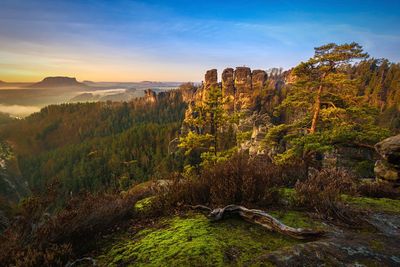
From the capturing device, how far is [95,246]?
3443mm

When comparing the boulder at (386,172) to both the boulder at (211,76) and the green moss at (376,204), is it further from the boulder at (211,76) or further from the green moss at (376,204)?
the boulder at (211,76)

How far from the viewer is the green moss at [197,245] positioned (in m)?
2.65

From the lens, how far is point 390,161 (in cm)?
758

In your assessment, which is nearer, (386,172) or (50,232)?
(50,232)

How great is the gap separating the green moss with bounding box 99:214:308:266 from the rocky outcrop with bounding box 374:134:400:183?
18.5ft

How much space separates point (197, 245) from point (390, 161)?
24.3ft

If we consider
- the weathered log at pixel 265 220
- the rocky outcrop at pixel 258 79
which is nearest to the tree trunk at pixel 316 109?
the weathered log at pixel 265 220

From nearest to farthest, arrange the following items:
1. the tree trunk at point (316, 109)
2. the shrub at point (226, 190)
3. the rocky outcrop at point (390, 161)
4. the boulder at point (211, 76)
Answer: the shrub at point (226, 190)
the rocky outcrop at point (390, 161)
the tree trunk at point (316, 109)
the boulder at point (211, 76)

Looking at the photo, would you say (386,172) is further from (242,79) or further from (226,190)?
(242,79)

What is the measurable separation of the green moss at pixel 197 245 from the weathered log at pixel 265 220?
0.24 ft

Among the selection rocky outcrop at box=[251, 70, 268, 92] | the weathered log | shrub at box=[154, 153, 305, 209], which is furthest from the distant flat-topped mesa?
the weathered log

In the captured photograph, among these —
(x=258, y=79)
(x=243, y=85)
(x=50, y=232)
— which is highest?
(x=258, y=79)

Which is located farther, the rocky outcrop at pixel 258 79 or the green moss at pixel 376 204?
the rocky outcrop at pixel 258 79

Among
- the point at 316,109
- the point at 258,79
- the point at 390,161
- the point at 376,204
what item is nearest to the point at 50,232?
the point at 376,204
